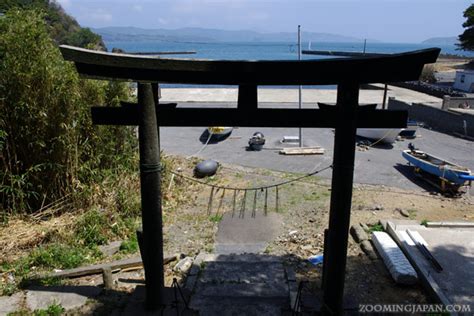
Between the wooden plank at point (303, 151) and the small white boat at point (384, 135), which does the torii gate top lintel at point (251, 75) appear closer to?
the wooden plank at point (303, 151)

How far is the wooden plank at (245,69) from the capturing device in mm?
3428

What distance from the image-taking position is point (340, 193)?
3.91 m

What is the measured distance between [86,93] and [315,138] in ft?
37.6

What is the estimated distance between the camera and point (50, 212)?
7.34 meters

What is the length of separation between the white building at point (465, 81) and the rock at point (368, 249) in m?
31.6

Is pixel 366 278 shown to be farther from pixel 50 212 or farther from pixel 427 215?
pixel 50 212

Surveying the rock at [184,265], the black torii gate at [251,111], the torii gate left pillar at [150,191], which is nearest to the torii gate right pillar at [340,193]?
the black torii gate at [251,111]

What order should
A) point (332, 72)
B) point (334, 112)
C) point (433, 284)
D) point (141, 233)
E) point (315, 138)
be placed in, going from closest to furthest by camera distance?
1. point (332, 72)
2. point (334, 112)
3. point (141, 233)
4. point (433, 284)
5. point (315, 138)

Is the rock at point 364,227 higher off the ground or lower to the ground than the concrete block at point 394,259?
lower

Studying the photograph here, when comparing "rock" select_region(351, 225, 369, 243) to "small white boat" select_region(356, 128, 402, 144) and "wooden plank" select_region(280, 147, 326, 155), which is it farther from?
"small white boat" select_region(356, 128, 402, 144)

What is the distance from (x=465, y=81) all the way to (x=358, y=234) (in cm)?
3213

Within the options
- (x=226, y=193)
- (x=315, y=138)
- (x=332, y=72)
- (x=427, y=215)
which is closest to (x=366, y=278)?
(x=332, y=72)

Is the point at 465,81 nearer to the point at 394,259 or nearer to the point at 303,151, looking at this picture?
the point at 303,151

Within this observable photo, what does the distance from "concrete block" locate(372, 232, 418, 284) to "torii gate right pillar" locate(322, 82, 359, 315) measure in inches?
74.4
